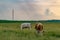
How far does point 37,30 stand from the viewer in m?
5.14

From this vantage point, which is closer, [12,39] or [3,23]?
[12,39]

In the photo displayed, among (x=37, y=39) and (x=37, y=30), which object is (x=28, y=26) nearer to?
(x=37, y=30)

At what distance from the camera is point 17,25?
6.16 metres

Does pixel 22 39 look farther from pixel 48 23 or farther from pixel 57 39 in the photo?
pixel 48 23

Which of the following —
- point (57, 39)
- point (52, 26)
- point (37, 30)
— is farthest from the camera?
point (52, 26)

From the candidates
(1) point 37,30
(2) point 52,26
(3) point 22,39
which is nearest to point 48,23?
(2) point 52,26

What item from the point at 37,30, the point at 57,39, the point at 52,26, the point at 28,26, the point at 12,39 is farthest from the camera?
the point at 52,26

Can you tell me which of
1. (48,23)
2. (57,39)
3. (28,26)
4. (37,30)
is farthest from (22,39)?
(48,23)

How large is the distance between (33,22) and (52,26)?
0.58 meters

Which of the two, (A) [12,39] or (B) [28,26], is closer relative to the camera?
(A) [12,39]

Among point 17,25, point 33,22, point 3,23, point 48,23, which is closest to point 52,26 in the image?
point 48,23

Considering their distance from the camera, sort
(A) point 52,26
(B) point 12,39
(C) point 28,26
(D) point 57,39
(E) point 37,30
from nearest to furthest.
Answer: (B) point 12,39
(D) point 57,39
(E) point 37,30
(C) point 28,26
(A) point 52,26

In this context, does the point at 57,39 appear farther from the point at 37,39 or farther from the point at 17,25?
the point at 17,25

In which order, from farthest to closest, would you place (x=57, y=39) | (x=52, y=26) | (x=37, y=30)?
(x=52, y=26), (x=37, y=30), (x=57, y=39)
